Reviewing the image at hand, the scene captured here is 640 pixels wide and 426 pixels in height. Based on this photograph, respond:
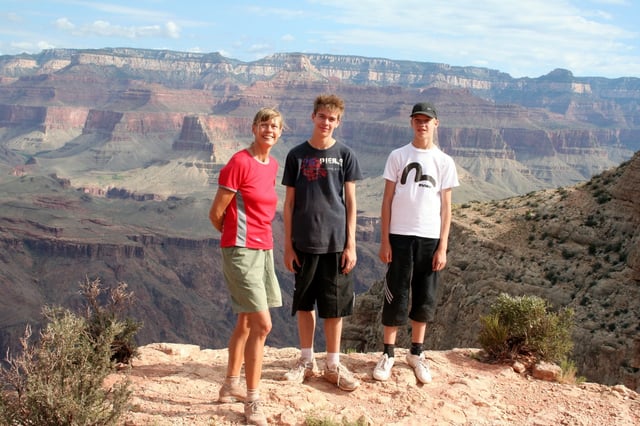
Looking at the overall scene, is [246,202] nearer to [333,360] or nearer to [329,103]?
[329,103]

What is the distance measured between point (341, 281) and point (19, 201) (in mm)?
106593

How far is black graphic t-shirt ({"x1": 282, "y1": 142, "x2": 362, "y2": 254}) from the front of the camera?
6965mm

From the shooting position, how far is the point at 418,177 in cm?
736

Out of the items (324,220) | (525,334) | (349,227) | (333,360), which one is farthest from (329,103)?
(525,334)

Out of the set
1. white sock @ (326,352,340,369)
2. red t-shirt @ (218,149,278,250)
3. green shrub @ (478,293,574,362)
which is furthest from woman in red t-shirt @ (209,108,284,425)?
green shrub @ (478,293,574,362)

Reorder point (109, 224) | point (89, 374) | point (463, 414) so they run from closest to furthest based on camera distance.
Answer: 1. point (89, 374)
2. point (463, 414)
3. point (109, 224)

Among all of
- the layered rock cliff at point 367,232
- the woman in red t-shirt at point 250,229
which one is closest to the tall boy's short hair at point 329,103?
the woman in red t-shirt at point 250,229

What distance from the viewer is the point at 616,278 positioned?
16609 millimetres

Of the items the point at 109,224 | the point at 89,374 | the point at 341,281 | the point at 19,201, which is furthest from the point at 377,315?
the point at 19,201

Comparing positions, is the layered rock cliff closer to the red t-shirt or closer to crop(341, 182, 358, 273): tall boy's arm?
crop(341, 182, 358, 273): tall boy's arm

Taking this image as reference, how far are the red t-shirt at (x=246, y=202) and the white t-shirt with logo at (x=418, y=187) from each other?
63.4 inches

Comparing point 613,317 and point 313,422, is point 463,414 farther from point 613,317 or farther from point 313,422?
point 613,317

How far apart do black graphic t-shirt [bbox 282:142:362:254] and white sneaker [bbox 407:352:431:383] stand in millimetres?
1785

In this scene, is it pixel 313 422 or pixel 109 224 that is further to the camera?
pixel 109 224
